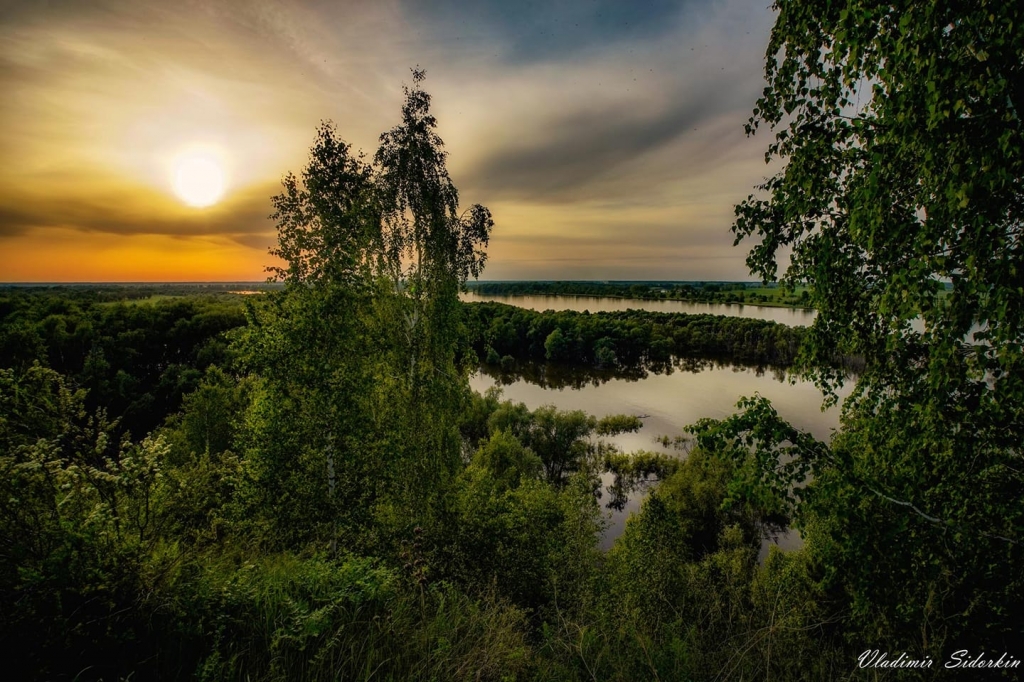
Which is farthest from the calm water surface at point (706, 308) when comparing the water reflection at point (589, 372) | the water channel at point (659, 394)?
the water channel at point (659, 394)

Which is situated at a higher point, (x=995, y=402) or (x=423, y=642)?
(x=995, y=402)

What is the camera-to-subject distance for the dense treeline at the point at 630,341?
57906 mm

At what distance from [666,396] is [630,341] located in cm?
2156

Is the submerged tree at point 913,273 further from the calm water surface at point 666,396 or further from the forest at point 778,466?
the calm water surface at point 666,396

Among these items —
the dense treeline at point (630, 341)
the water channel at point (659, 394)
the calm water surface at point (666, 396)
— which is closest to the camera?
the water channel at point (659, 394)

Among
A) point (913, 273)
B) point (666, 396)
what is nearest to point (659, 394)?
point (666, 396)

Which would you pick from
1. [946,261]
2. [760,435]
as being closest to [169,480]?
[760,435]

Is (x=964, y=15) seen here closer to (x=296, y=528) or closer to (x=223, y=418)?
(x=296, y=528)

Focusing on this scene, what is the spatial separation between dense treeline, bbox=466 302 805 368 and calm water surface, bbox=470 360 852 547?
5325mm

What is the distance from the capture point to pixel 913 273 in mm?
2520

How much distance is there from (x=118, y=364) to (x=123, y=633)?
40.3 metres

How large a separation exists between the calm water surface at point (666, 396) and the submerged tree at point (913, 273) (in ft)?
59.6

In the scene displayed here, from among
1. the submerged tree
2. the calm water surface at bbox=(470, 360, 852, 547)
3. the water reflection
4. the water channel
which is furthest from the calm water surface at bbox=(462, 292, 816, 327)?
the submerged tree

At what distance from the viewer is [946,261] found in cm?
249
